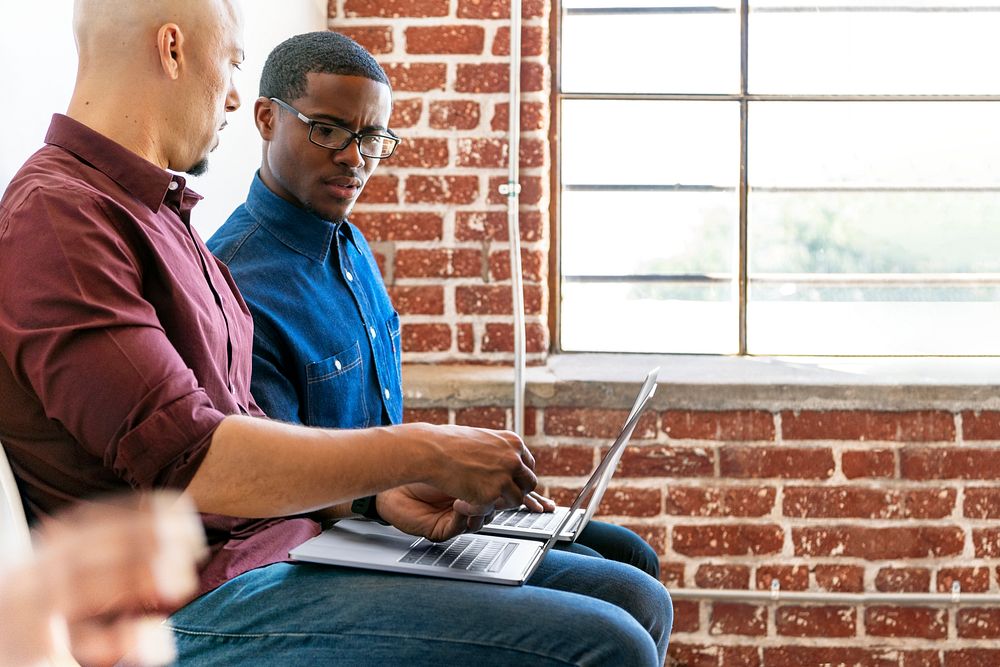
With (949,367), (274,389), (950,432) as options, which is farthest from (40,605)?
(949,367)

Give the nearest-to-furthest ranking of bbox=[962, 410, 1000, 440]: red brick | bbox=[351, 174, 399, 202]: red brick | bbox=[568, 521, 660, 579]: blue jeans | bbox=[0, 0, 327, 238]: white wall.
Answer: bbox=[0, 0, 327, 238]: white wall < bbox=[568, 521, 660, 579]: blue jeans < bbox=[962, 410, 1000, 440]: red brick < bbox=[351, 174, 399, 202]: red brick

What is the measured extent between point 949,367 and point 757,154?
26.2 inches

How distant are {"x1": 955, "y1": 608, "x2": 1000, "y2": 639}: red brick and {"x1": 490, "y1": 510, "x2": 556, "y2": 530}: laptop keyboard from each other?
47.7 inches

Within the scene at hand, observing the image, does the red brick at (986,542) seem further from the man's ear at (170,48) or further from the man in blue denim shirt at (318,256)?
the man's ear at (170,48)

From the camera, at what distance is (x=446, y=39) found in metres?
2.26

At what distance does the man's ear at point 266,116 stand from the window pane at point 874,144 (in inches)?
50.0

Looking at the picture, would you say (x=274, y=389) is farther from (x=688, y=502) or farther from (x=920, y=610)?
(x=920, y=610)

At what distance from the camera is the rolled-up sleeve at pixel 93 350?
88 cm

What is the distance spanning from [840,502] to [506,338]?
0.82m

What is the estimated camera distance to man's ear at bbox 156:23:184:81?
3.49 feet

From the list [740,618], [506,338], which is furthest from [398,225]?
[740,618]

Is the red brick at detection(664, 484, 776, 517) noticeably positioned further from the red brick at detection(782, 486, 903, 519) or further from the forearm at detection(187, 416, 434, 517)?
the forearm at detection(187, 416, 434, 517)

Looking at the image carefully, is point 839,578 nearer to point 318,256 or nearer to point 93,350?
point 318,256

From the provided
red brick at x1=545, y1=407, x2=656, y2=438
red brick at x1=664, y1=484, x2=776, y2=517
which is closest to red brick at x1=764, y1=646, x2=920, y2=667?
red brick at x1=664, y1=484, x2=776, y2=517
